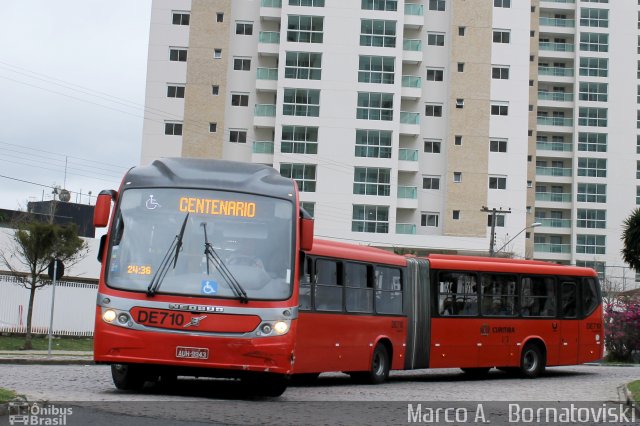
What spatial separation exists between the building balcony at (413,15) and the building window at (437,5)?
5.14 ft

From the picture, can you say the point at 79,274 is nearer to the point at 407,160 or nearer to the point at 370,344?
the point at 407,160

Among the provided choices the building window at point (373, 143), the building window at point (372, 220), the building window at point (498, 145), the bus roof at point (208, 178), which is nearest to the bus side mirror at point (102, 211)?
the bus roof at point (208, 178)

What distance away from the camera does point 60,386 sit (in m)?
16.1

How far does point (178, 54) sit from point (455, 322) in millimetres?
49123

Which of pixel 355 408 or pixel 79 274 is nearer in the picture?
pixel 355 408

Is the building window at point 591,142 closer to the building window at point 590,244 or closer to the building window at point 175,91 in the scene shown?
the building window at point 590,244

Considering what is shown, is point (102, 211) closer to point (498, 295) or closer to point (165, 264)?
point (165, 264)

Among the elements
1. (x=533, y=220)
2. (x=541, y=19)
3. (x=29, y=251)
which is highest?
(x=541, y=19)

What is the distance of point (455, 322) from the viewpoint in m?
24.6

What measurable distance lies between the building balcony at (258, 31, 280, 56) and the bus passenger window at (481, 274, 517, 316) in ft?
150

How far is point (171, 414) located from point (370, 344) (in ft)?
33.1

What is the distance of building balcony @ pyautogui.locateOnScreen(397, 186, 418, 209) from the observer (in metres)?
68.3

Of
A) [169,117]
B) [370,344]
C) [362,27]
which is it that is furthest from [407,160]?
[370,344]

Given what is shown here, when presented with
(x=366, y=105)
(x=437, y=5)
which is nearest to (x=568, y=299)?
(x=366, y=105)
